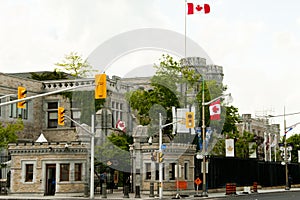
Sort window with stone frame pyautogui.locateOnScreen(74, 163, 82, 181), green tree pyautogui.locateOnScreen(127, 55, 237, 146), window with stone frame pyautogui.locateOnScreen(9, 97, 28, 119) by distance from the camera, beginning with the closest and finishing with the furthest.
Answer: window with stone frame pyautogui.locateOnScreen(74, 163, 82, 181)
window with stone frame pyautogui.locateOnScreen(9, 97, 28, 119)
green tree pyautogui.locateOnScreen(127, 55, 237, 146)

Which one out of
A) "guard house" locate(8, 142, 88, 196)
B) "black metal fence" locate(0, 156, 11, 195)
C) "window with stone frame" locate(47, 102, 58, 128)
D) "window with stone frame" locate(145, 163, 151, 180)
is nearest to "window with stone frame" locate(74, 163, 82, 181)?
"guard house" locate(8, 142, 88, 196)

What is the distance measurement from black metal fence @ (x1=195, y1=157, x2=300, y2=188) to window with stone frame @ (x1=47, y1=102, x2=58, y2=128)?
19.3m

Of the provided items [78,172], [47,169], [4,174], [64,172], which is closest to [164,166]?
[78,172]

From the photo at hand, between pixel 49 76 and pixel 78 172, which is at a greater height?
pixel 49 76

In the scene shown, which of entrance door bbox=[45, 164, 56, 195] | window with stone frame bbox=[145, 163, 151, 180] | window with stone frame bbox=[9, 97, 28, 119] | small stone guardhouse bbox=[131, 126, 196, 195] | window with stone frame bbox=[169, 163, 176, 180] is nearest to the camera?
entrance door bbox=[45, 164, 56, 195]

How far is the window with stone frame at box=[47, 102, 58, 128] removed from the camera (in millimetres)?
59812

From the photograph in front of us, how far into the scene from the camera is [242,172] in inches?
2226

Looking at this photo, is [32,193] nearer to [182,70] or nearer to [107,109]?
[107,109]

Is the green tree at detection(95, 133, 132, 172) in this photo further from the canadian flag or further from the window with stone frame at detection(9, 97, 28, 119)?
the window with stone frame at detection(9, 97, 28, 119)

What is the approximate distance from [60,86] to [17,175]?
15.7 m

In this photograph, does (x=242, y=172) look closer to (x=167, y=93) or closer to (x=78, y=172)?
(x=167, y=93)

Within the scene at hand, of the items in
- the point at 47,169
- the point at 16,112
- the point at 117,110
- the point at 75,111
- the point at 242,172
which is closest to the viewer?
the point at 47,169

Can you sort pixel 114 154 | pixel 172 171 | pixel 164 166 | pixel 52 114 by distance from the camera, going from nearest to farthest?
pixel 164 166
pixel 172 171
pixel 114 154
pixel 52 114

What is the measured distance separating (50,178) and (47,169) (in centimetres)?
87
